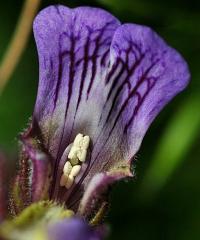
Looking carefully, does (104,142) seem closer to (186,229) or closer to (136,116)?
(136,116)

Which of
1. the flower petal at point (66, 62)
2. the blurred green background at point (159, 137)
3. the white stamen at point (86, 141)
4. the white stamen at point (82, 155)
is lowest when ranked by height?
the blurred green background at point (159, 137)

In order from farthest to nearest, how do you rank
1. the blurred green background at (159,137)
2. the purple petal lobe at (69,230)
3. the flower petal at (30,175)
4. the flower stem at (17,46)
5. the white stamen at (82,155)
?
Answer: the blurred green background at (159,137) → the flower stem at (17,46) → the white stamen at (82,155) → the flower petal at (30,175) → the purple petal lobe at (69,230)

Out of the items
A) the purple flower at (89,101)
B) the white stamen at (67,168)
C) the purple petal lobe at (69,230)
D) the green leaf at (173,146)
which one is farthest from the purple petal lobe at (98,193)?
the green leaf at (173,146)

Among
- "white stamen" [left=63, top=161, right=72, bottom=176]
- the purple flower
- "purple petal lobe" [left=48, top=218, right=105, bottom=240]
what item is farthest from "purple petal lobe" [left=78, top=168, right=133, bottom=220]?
"purple petal lobe" [left=48, top=218, right=105, bottom=240]

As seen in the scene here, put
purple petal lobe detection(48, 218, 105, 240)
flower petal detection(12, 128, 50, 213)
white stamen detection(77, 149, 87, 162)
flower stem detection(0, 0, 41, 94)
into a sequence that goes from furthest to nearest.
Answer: flower stem detection(0, 0, 41, 94) → white stamen detection(77, 149, 87, 162) → flower petal detection(12, 128, 50, 213) → purple petal lobe detection(48, 218, 105, 240)

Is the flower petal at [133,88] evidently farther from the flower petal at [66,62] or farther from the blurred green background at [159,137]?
the blurred green background at [159,137]

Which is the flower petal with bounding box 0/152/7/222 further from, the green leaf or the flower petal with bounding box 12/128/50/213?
the green leaf

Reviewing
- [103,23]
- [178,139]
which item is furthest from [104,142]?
[178,139]
